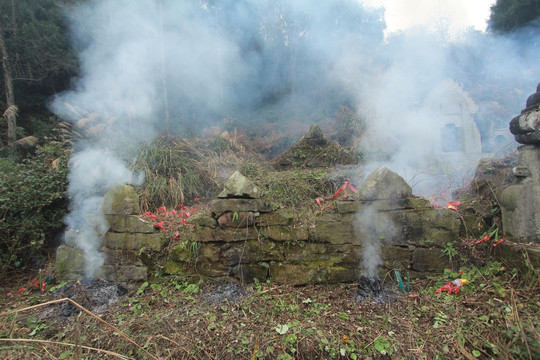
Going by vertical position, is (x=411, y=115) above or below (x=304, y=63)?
below

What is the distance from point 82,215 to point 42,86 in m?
6.89

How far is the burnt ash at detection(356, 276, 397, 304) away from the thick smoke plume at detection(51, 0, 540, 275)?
1879 mm

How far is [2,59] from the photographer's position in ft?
23.8

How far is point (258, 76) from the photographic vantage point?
10.2m

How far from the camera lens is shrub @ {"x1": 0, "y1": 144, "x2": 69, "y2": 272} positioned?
3.88 m

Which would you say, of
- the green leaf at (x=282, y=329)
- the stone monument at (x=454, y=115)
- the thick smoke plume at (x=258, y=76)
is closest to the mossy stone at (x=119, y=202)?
the thick smoke plume at (x=258, y=76)

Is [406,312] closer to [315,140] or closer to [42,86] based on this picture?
[315,140]

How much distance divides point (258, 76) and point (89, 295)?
8817mm

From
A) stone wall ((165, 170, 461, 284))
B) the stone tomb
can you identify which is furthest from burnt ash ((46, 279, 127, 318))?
stone wall ((165, 170, 461, 284))

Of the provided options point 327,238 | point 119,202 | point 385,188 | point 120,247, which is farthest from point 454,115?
point 120,247

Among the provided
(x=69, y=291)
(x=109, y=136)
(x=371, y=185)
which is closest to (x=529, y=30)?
(x=371, y=185)

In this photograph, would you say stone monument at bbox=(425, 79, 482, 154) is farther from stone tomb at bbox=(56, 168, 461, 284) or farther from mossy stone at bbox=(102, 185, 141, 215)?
mossy stone at bbox=(102, 185, 141, 215)

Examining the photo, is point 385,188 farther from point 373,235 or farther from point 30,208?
point 30,208

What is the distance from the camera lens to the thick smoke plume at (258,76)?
521cm
